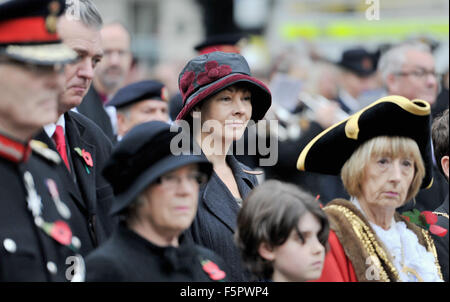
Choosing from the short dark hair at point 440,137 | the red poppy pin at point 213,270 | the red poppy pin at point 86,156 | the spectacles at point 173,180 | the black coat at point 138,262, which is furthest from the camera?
the short dark hair at point 440,137

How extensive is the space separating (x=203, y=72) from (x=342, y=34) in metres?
13.4

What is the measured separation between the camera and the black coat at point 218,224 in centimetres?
398

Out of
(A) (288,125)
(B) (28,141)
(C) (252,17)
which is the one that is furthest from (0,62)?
(C) (252,17)

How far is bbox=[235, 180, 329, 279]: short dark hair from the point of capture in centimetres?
349

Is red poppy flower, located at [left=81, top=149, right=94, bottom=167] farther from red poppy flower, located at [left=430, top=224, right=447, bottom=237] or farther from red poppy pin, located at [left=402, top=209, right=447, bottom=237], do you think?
red poppy flower, located at [left=430, top=224, right=447, bottom=237]

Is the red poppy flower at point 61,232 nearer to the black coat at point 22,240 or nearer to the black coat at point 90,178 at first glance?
the black coat at point 22,240

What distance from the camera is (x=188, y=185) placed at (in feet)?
11.0

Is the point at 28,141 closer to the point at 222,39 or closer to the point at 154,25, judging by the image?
the point at 222,39

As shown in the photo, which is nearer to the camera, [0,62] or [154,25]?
[0,62]

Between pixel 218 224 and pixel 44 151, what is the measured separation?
99 cm

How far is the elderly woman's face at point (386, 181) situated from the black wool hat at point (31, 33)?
1.72m

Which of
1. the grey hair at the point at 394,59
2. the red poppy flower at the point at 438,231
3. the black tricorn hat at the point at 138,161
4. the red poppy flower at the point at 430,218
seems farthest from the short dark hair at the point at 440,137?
the grey hair at the point at 394,59

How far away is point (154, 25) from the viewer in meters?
34.4

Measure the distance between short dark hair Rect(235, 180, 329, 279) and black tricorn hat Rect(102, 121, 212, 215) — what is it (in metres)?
0.32
